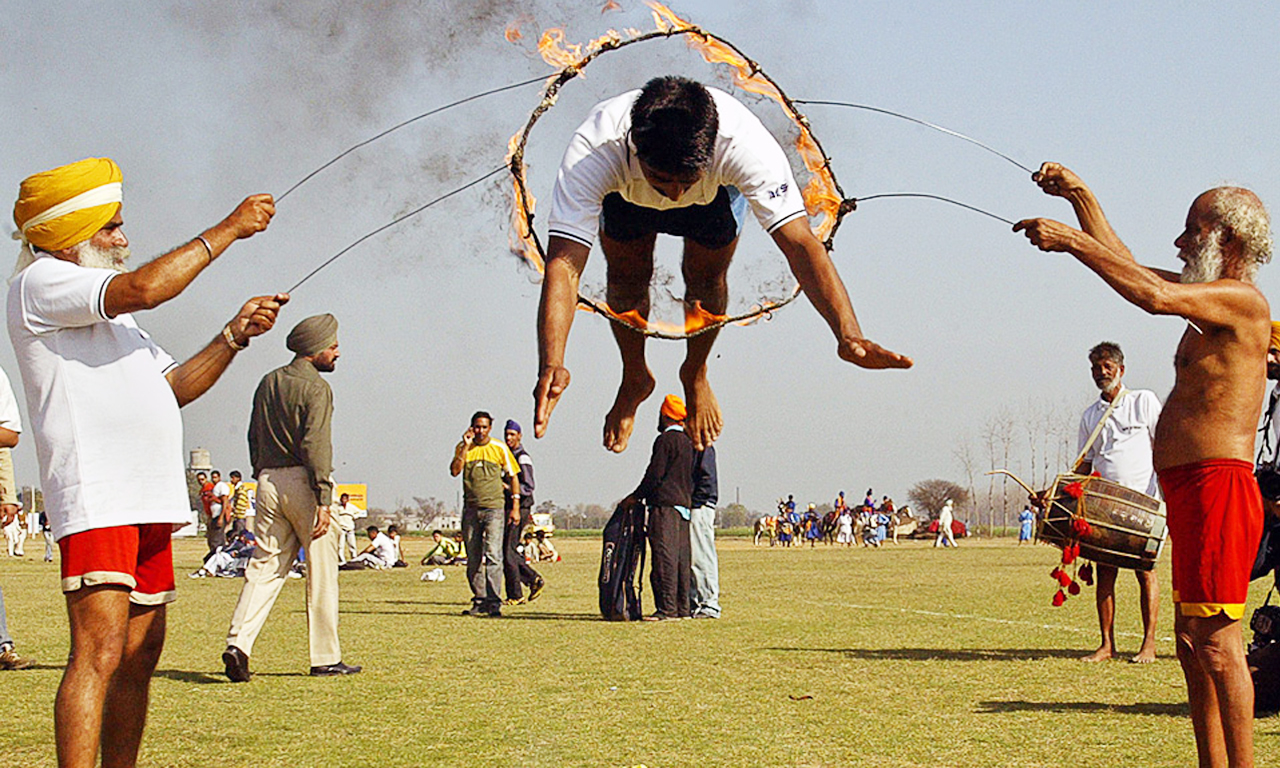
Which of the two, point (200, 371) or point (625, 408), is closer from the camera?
point (200, 371)

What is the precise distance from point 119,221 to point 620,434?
2.95 metres

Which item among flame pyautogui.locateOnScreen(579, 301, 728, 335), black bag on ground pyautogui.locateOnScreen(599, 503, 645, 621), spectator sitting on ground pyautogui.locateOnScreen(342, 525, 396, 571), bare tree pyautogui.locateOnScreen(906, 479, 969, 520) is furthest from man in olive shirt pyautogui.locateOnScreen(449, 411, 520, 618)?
bare tree pyautogui.locateOnScreen(906, 479, 969, 520)

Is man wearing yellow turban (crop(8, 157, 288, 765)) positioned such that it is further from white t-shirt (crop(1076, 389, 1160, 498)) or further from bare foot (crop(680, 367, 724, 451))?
white t-shirt (crop(1076, 389, 1160, 498))

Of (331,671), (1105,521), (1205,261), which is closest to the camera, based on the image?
(1205,261)

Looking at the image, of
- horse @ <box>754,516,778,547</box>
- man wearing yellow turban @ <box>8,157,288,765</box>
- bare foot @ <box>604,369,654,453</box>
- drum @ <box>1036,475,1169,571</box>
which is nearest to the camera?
man wearing yellow turban @ <box>8,157,288,765</box>

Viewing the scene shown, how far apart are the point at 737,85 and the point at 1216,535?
316cm

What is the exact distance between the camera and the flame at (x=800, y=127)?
21.2 ft

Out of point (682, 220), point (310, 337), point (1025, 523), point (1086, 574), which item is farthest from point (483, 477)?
point (1025, 523)

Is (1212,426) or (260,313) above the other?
(260,313)

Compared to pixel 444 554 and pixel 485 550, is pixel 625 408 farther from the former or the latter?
pixel 444 554

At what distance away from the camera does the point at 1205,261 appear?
5.96 metres

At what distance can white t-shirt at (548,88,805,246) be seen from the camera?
570 centimetres

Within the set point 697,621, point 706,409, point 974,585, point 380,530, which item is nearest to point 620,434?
point 706,409

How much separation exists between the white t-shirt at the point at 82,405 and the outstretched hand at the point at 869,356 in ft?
9.32
